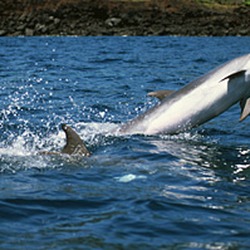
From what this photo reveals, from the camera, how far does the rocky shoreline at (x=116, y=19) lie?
8800 centimetres

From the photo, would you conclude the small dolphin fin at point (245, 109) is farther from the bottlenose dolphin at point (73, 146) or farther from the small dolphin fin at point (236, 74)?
the bottlenose dolphin at point (73, 146)

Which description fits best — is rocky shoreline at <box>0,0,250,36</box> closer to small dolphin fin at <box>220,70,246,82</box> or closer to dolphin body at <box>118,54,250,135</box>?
dolphin body at <box>118,54,250,135</box>

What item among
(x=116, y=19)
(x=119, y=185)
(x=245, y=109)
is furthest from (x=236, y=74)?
(x=116, y=19)

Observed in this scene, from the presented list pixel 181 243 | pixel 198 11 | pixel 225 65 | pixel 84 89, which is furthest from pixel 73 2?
pixel 181 243

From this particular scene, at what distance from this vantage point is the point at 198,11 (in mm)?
96312

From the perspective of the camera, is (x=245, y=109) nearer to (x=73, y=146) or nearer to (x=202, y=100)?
(x=202, y=100)

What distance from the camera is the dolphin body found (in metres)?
11.7

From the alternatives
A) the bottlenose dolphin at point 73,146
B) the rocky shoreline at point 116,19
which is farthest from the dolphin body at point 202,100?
the rocky shoreline at point 116,19

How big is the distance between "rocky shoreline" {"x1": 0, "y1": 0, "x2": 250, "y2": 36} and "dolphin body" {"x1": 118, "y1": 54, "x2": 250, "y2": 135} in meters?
73.5

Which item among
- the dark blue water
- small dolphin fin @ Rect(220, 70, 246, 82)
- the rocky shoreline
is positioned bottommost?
the rocky shoreline

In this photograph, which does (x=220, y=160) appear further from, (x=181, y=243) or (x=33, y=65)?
(x=33, y=65)

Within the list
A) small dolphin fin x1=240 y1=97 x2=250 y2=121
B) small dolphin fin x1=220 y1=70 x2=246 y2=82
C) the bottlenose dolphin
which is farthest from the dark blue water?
small dolphin fin x1=220 y1=70 x2=246 y2=82

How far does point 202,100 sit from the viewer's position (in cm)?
1198

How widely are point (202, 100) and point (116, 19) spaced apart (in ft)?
264
